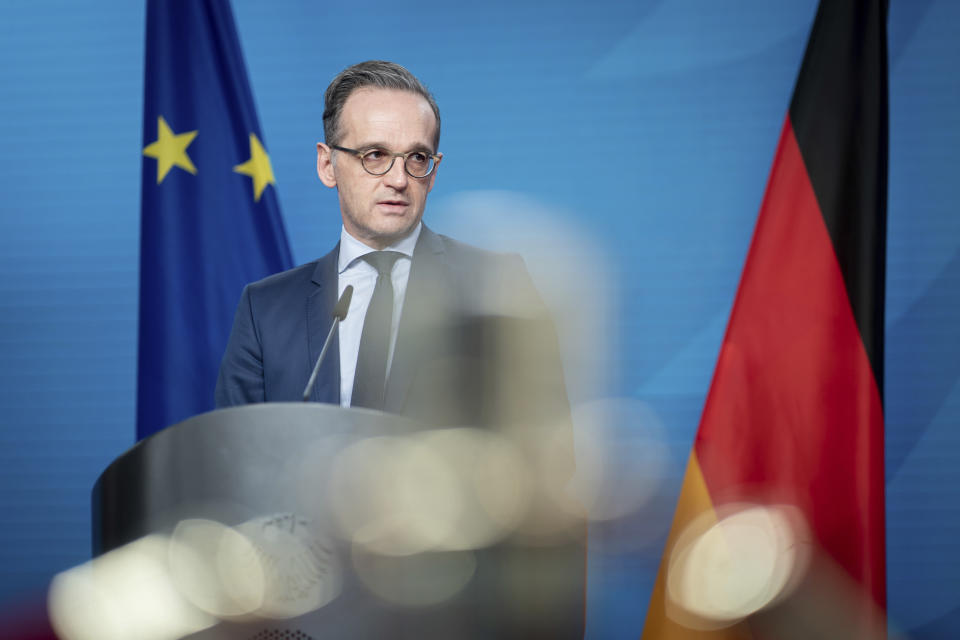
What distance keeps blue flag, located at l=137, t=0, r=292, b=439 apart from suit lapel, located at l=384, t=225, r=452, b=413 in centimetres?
85

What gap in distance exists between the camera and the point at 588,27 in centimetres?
221

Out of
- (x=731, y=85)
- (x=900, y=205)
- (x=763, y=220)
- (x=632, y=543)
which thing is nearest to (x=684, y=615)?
(x=632, y=543)

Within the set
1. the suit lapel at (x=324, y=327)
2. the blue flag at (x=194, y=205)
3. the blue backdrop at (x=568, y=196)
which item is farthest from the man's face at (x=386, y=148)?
the blue backdrop at (x=568, y=196)

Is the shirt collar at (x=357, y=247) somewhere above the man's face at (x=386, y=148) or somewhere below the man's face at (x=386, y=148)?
below

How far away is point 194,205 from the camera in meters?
1.89

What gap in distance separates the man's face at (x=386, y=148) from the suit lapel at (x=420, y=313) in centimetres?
6

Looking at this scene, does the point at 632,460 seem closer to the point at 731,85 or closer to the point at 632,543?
the point at 632,543

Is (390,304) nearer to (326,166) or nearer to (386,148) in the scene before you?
(386,148)

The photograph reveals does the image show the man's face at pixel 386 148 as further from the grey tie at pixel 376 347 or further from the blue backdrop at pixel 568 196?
the blue backdrop at pixel 568 196

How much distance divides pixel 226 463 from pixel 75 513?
1994 mm

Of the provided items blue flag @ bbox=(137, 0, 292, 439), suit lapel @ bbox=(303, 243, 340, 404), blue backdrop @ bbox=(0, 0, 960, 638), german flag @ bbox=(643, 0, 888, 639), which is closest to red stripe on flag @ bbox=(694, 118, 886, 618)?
german flag @ bbox=(643, 0, 888, 639)

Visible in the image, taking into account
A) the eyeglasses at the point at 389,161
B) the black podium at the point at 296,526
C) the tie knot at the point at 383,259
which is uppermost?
A: the eyeglasses at the point at 389,161

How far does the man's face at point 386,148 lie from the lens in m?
1.14

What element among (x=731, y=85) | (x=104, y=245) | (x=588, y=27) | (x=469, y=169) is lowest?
(x=104, y=245)
